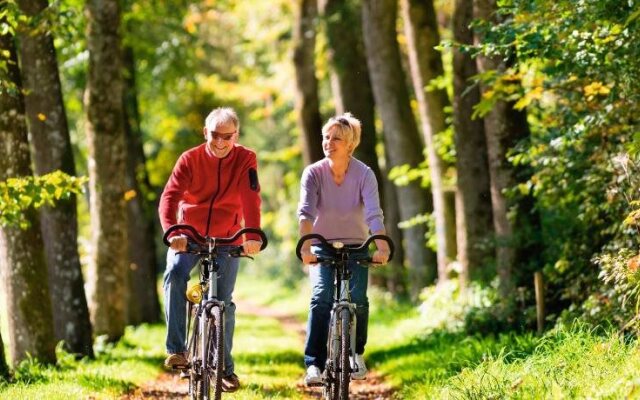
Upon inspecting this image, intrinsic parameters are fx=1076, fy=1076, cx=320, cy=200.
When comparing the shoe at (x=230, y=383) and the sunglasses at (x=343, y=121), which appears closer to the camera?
the shoe at (x=230, y=383)

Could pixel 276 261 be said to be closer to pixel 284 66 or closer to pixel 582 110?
pixel 284 66

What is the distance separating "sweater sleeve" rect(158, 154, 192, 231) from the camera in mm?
7582

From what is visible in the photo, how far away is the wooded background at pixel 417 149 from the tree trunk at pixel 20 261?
0.02m

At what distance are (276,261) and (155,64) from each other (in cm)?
2047

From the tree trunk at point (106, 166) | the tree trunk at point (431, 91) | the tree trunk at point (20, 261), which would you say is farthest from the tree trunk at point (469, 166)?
the tree trunk at point (20, 261)

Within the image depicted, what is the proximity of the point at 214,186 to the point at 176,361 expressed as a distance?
1.30 m

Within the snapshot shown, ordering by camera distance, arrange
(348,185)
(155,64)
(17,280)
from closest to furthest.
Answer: (348,185) → (17,280) → (155,64)

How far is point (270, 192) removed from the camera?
43094mm

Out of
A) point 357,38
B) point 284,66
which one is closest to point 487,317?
point 357,38

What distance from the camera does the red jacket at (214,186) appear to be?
25.6 feet

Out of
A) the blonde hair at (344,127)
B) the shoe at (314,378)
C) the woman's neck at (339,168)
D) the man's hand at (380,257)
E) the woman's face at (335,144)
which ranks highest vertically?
the blonde hair at (344,127)

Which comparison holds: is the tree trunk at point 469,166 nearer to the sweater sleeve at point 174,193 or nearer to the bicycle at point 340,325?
the bicycle at point 340,325

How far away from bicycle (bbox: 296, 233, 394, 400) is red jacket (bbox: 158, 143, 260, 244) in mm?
664

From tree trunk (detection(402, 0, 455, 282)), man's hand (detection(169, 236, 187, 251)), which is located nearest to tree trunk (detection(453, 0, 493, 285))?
tree trunk (detection(402, 0, 455, 282))
